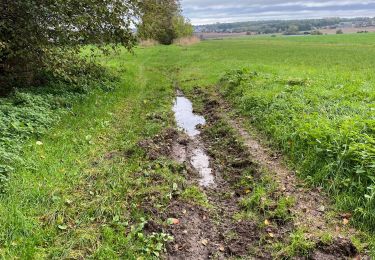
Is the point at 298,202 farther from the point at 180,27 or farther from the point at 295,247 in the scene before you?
the point at 180,27

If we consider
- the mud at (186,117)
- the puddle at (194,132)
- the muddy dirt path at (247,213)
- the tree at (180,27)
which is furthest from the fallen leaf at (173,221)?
the tree at (180,27)

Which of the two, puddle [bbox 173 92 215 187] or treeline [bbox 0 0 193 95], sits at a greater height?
treeline [bbox 0 0 193 95]

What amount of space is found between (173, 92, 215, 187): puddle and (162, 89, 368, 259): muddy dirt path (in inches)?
0.9

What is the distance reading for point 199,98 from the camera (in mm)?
15945

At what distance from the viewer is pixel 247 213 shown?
6258 millimetres

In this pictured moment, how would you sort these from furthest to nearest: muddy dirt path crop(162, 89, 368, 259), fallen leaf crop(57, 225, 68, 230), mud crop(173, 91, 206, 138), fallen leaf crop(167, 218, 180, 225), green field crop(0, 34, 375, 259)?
mud crop(173, 91, 206, 138) < fallen leaf crop(167, 218, 180, 225) < fallen leaf crop(57, 225, 68, 230) < green field crop(0, 34, 375, 259) < muddy dirt path crop(162, 89, 368, 259)

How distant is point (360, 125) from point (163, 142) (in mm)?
4762

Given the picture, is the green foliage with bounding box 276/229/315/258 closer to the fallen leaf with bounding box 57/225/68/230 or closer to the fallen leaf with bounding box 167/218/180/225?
the fallen leaf with bounding box 167/218/180/225

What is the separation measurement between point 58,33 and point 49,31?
0.35 metres

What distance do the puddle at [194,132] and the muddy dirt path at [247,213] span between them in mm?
24

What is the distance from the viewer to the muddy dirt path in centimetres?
521

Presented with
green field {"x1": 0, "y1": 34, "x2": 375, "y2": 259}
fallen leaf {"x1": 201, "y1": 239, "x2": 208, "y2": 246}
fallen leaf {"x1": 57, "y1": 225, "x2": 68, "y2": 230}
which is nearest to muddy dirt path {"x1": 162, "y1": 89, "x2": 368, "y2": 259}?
fallen leaf {"x1": 201, "y1": 239, "x2": 208, "y2": 246}

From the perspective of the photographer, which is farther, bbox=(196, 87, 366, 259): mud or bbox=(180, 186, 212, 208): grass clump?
bbox=(180, 186, 212, 208): grass clump

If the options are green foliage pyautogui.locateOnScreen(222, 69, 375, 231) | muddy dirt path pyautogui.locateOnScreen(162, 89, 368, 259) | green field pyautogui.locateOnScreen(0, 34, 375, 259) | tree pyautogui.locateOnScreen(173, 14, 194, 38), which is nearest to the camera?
muddy dirt path pyautogui.locateOnScreen(162, 89, 368, 259)
